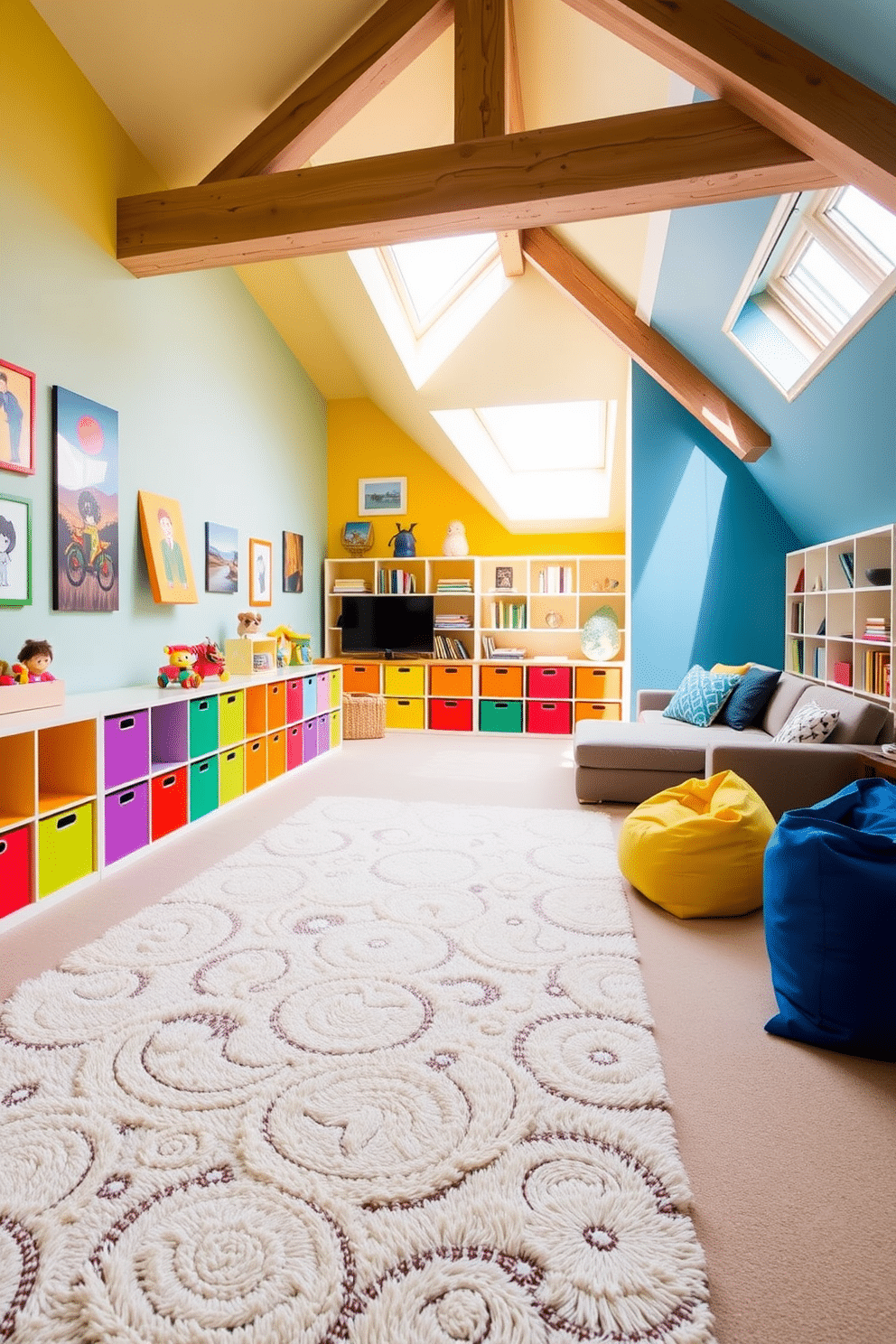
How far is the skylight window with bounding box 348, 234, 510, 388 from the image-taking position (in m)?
5.16

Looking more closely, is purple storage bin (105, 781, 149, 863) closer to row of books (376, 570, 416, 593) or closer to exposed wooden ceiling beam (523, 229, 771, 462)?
row of books (376, 570, 416, 593)

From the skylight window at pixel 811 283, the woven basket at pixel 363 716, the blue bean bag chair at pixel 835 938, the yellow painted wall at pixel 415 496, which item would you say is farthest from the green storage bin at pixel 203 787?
the yellow painted wall at pixel 415 496

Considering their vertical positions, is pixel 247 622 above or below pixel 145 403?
below

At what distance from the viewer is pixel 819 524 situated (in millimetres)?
4816

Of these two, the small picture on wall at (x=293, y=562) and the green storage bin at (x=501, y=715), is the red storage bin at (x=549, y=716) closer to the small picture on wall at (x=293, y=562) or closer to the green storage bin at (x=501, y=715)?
the green storage bin at (x=501, y=715)

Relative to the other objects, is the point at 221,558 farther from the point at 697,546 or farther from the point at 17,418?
the point at 697,546

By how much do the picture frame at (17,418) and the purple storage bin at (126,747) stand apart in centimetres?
110

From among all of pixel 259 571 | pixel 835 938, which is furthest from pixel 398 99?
pixel 835 938

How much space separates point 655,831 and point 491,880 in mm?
656

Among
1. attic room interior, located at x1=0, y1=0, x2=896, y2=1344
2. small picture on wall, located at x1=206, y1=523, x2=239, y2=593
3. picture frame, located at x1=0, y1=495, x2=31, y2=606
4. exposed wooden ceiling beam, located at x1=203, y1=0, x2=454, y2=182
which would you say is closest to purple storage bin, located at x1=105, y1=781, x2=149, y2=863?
attic room interior, located at x1=0, y1=0, x2=896, y2=1344

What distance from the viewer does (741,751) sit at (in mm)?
3389

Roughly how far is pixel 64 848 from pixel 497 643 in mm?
4765

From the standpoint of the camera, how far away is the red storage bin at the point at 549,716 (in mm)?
6430

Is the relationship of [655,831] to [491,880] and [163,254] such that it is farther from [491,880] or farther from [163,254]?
[163,254]
